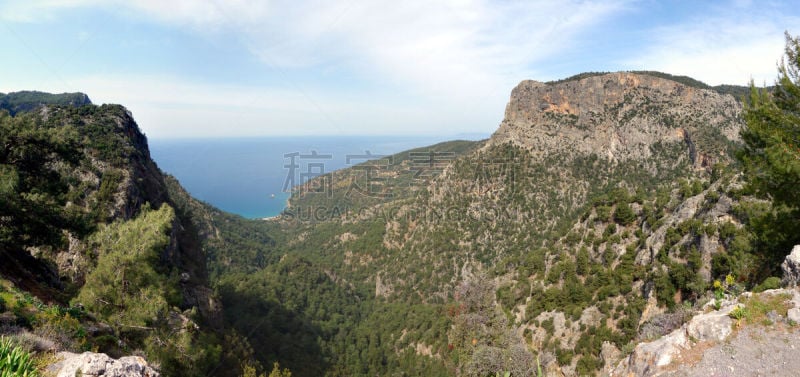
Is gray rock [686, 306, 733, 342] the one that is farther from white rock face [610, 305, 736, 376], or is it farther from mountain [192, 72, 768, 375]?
mountain [192, 72, 768, 375]

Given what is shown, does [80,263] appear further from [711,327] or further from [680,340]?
[711,327]

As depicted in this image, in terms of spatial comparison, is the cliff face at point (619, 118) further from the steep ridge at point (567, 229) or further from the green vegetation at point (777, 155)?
the green vegetation at point (777, 155)

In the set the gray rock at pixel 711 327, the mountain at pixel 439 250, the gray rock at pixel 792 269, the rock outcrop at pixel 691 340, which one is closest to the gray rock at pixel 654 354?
the rock outcrop at pixel 691 340

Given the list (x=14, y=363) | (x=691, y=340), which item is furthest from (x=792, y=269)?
(x=14, y=363)

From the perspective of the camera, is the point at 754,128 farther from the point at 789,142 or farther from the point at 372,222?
the point at 372,222

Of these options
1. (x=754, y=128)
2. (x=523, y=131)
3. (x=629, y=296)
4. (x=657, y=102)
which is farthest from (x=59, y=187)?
(x=657, y=102)
